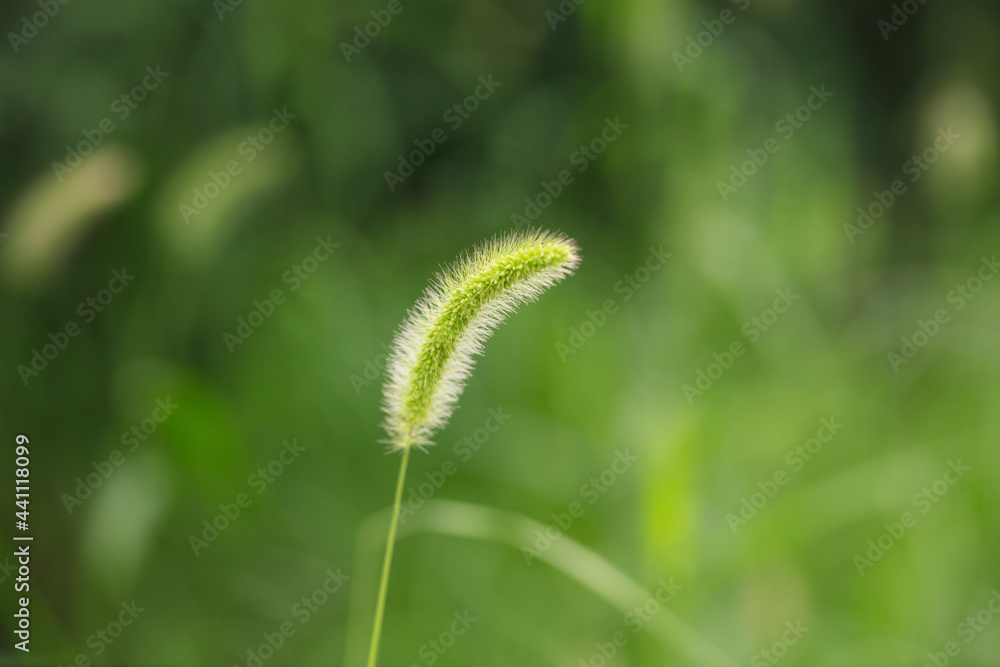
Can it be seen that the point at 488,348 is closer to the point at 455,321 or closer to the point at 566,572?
the point at 566,572

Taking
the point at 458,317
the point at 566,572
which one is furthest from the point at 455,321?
the point at 566,572

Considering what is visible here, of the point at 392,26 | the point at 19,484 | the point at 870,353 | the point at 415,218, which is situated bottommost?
the point at 19,484

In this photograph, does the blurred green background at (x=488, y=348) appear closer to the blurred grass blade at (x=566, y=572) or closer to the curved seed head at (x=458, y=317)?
the blurred grass blade at (x=566, y=572)

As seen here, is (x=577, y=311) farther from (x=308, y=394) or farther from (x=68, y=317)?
(x=68, y=317)

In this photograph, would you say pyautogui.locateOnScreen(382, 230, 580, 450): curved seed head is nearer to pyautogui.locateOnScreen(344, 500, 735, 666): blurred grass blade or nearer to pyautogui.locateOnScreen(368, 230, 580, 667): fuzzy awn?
pyautogui.locateOnScreen(368, 230, 580, 667): fuzzy awn

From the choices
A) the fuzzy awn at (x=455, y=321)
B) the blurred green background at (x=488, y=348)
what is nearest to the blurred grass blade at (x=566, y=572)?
the blurred green background at (x=488, y=348)

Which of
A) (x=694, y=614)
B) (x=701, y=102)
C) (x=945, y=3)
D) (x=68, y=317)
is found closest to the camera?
(x=694, y=614)

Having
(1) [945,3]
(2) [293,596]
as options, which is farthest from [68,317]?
(1) [945,3]

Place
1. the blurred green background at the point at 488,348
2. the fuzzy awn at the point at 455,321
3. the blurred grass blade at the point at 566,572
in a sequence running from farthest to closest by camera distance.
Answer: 1. the blurred green background at the point at 488,348
2. the blurred grass blade at the point at 566,572
3. the fuzzy awn at the point at 455,321

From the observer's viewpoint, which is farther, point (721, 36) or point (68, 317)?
point (721, 36)
